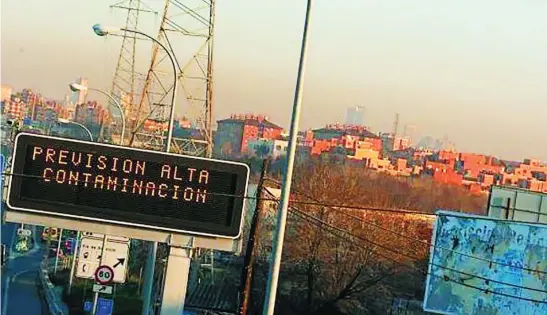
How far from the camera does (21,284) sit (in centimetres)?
4091

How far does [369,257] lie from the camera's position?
44.4 m

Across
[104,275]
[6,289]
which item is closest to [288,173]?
[104,275]

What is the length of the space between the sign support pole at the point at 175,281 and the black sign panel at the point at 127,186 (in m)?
0.92

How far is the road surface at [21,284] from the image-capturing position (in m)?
32.2

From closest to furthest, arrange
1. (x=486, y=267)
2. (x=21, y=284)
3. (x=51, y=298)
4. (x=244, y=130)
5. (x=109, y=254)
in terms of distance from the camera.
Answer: (x=109, y=254) < (x=486, y=267) < (x=51, y=298) < (x=21, y=284) < (x=244, y=130)

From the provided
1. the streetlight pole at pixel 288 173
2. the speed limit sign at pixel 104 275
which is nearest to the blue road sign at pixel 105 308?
the speed limit sign at pixel 104 275

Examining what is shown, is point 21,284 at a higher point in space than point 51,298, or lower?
lower

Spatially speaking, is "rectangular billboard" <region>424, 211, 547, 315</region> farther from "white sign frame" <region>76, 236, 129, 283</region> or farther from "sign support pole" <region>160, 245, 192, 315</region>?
"sign support pole" <region>160, 245, 192, 315</region>

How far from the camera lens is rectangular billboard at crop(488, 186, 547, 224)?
3594 cm

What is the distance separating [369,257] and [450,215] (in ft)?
38.2

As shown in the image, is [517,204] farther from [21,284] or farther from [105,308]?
[21,284]

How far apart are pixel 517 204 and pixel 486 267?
441 cm

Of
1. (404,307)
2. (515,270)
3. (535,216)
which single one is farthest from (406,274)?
(515,270)

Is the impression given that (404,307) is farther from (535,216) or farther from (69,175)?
(69,175)
